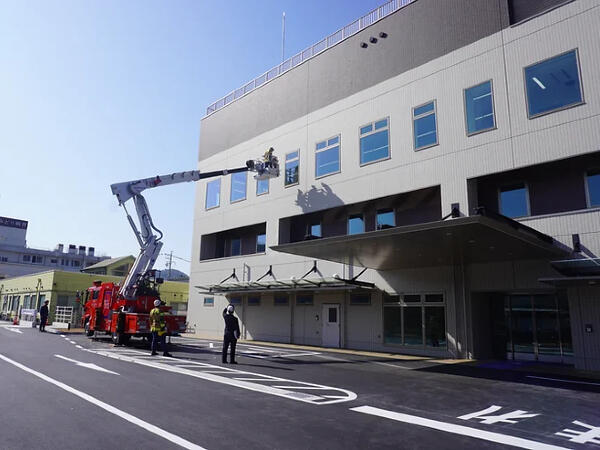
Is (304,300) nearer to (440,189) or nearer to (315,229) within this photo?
(315,229)

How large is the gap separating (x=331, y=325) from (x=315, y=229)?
5.41 metres

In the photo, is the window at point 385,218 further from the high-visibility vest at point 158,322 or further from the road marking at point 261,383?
the road marking at point 261,383

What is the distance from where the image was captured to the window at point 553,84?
15.3 meters

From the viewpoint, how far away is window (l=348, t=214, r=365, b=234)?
21.9 metres

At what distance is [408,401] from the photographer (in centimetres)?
853

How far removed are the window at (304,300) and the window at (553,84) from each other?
13.4m

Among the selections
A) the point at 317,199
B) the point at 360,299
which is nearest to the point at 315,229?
the point at 317,199

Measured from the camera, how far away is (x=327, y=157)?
23203mm

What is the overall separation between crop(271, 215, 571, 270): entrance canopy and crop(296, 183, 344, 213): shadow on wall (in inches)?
167

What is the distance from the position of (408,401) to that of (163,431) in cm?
476

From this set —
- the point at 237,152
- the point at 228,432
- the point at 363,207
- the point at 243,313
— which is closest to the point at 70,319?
the point at 243,313

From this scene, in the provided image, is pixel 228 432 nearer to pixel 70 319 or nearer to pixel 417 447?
pixel 417 447

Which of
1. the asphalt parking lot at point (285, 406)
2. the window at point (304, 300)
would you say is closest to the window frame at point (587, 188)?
the asphalt parking lot at point (285, 406)

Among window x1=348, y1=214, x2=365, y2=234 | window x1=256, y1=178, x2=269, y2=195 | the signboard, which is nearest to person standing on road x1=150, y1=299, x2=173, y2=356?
window x1=348, y1=214, x2=365, y2=234
